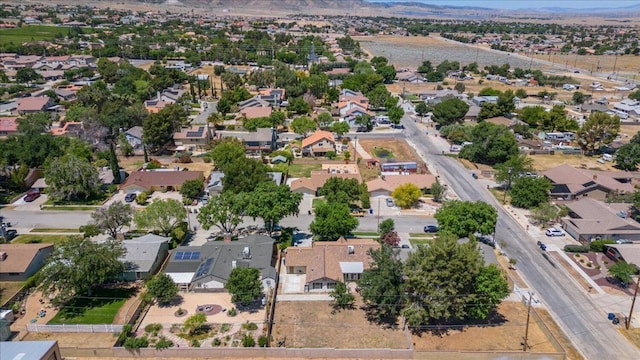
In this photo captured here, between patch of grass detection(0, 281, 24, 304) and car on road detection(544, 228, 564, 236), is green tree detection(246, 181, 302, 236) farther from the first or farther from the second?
car on road detection(544, 228, 564, 236)

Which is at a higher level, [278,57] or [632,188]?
[278,57]

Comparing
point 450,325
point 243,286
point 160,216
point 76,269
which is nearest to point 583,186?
point 450,325

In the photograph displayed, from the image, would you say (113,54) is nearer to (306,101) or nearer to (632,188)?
(306,101)

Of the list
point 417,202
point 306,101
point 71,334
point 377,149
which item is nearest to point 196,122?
point 306,101

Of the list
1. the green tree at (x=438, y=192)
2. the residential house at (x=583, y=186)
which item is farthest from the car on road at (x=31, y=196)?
the residential house at (x=583, y=186)

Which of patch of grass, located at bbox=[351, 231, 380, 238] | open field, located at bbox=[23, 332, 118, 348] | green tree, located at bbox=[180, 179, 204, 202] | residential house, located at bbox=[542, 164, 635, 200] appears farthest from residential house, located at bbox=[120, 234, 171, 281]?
residential house, located at bbox=[542, 164, 635, 200]
